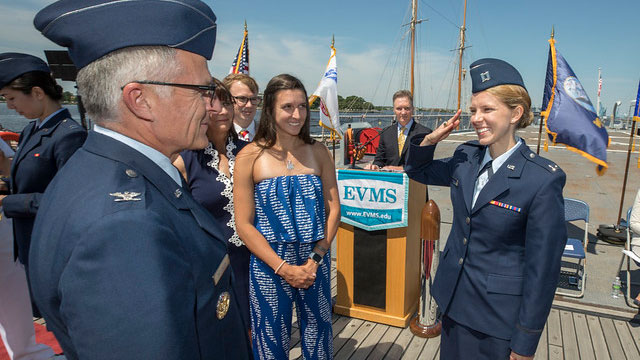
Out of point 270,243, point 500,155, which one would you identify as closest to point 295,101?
point 270,243

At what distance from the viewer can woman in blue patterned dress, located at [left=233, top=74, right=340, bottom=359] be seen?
2.26 m

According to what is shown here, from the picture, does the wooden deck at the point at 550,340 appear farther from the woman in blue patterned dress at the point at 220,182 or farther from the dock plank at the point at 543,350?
the woman in blue patterned dress at the point at 220,182

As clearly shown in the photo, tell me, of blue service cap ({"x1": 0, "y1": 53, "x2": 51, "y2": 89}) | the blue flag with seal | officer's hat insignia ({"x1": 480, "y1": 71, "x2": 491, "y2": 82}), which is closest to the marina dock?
the blue flag with seal

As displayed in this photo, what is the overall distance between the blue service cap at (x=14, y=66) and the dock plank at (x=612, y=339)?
505 centimetres

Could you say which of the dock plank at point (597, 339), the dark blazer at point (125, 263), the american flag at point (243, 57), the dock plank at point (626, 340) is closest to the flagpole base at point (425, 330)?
the dock plank at point (597, 339)

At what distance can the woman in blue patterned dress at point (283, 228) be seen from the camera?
2.26m

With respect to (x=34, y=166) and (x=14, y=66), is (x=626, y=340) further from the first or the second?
(x=14, y=66)

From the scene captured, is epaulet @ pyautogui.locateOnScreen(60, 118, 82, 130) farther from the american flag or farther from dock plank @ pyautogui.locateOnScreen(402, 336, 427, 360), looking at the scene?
the american flag

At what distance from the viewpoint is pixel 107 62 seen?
0.89m

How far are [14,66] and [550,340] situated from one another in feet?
15.8

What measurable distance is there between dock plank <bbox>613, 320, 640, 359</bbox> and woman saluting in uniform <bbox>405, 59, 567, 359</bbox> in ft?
7.21

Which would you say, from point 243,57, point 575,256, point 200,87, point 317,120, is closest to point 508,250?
point 200,87

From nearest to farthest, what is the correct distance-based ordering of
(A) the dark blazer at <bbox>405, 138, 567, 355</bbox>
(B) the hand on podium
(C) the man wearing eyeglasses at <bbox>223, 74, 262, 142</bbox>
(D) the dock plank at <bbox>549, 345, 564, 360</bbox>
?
(A) the dark blazer at <bbox>405, 138, 567, 355</bbox>, (B) the hand on podium, (D) the dock plank at <bbox>549, 345, 564, 360</bbox>, (C) the man wearing eyeglasses at <bbox>223, 74, 262, 142</bbox>

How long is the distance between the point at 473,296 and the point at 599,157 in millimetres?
3075
